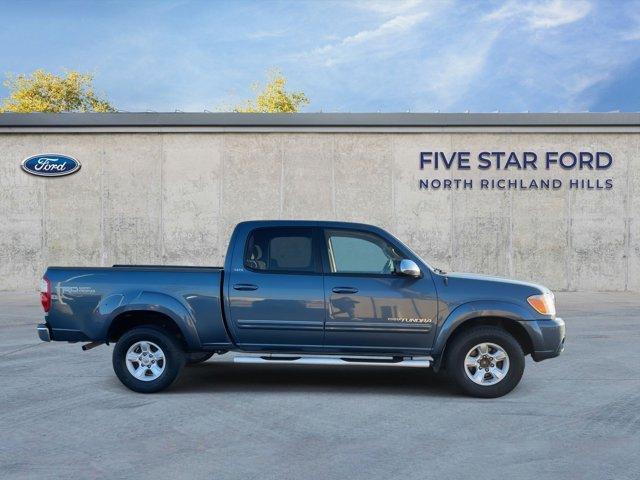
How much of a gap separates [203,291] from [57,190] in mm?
15148

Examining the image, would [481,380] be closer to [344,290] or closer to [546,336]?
[546,336]

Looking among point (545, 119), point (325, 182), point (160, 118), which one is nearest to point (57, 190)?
point (160, 118)

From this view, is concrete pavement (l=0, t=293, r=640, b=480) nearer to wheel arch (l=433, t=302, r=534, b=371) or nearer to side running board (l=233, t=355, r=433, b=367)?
side running board (l=233, t=355, r=433, b=367)

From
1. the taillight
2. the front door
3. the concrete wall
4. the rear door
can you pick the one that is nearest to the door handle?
the front door

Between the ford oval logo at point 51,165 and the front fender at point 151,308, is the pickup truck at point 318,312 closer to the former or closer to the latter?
the front fender at point 151,308

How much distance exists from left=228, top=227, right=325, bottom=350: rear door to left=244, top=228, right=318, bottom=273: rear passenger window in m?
0.01

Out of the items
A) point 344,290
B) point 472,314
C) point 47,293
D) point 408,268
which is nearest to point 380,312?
point 344,290

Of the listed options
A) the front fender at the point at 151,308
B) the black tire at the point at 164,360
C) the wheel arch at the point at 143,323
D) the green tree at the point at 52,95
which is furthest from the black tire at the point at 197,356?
the green tree at the point at 52,95

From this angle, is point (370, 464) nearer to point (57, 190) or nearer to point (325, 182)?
point (325, 182)

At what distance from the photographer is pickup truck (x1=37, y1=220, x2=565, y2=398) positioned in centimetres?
769

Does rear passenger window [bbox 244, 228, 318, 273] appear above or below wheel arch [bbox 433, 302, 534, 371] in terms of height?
above

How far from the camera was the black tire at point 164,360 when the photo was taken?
309 inches

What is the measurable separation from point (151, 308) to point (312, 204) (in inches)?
529

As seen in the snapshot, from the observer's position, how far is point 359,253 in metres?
8.03
